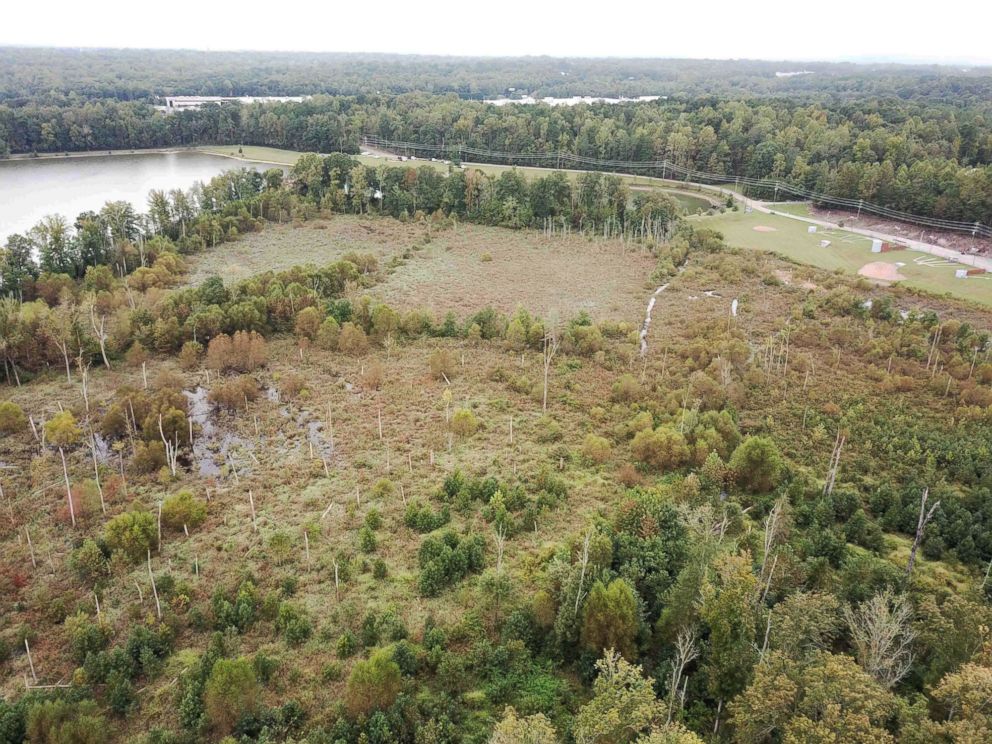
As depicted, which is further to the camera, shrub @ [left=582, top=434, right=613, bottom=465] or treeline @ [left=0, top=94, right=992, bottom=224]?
treeline @ [left=0, top=94, right=992, bottom=224]

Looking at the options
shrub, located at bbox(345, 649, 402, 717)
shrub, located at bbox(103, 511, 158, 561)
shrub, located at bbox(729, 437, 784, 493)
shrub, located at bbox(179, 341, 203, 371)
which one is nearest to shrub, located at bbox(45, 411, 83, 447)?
shrub, located at bbox(179, 341, 203, 371)

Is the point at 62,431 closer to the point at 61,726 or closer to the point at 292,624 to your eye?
the point at 292,624

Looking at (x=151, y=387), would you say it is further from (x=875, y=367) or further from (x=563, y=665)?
(x=875, y=367)

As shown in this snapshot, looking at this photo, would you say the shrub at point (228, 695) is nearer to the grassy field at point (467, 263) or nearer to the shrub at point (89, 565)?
the shrub at point (89, 565)

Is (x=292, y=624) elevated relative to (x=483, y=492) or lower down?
lower down

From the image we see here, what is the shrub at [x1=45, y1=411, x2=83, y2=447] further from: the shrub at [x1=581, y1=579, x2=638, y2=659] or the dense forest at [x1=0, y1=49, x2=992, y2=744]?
the shrub at [x1=581, y1=579, x2=638, y2=659]

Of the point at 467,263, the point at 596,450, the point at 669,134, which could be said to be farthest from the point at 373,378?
the point at 669,134

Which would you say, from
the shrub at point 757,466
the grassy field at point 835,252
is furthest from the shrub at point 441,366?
the grassy field at point 835,252
